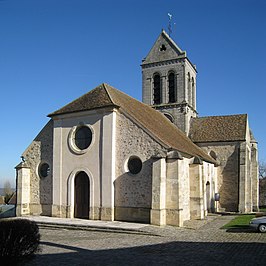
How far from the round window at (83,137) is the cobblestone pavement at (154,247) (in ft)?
18.7

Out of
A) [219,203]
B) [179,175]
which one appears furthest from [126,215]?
[219,203]

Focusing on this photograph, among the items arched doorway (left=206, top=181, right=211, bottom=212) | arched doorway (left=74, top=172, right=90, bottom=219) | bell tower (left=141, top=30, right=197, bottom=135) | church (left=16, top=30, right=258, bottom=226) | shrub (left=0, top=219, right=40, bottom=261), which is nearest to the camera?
shrub (left=0, top=219, right=40, bottom=261)

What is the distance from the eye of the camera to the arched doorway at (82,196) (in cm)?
1973

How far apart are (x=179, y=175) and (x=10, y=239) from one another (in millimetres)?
11209

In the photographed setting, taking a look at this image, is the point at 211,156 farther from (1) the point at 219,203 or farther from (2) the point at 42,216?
(2) the point at 42,216

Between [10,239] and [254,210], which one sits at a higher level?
[10,239]

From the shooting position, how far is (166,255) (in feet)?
34.8

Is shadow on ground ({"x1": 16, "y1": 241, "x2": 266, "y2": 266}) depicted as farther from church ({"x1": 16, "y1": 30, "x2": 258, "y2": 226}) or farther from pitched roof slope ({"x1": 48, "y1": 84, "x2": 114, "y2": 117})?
pitched roof slope ({"x1": 48, "y1": 84, "x2": 114, "y2": 117})

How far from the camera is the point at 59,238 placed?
13.7 meters

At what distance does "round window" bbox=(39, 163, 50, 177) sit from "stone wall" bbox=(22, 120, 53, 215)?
21 cm

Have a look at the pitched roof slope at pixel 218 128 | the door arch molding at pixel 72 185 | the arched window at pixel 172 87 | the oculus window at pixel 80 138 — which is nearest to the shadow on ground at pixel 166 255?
the door arch molding at pixel 72 185

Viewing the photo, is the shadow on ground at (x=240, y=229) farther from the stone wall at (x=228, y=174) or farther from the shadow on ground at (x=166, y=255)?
the stone wall at (x=228, y=174)

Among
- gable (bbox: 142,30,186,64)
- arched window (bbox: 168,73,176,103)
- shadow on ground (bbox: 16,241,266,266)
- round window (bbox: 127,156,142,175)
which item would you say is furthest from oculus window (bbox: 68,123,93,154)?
gable (bbox: 142,30,186,64)

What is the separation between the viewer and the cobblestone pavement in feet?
32.1
